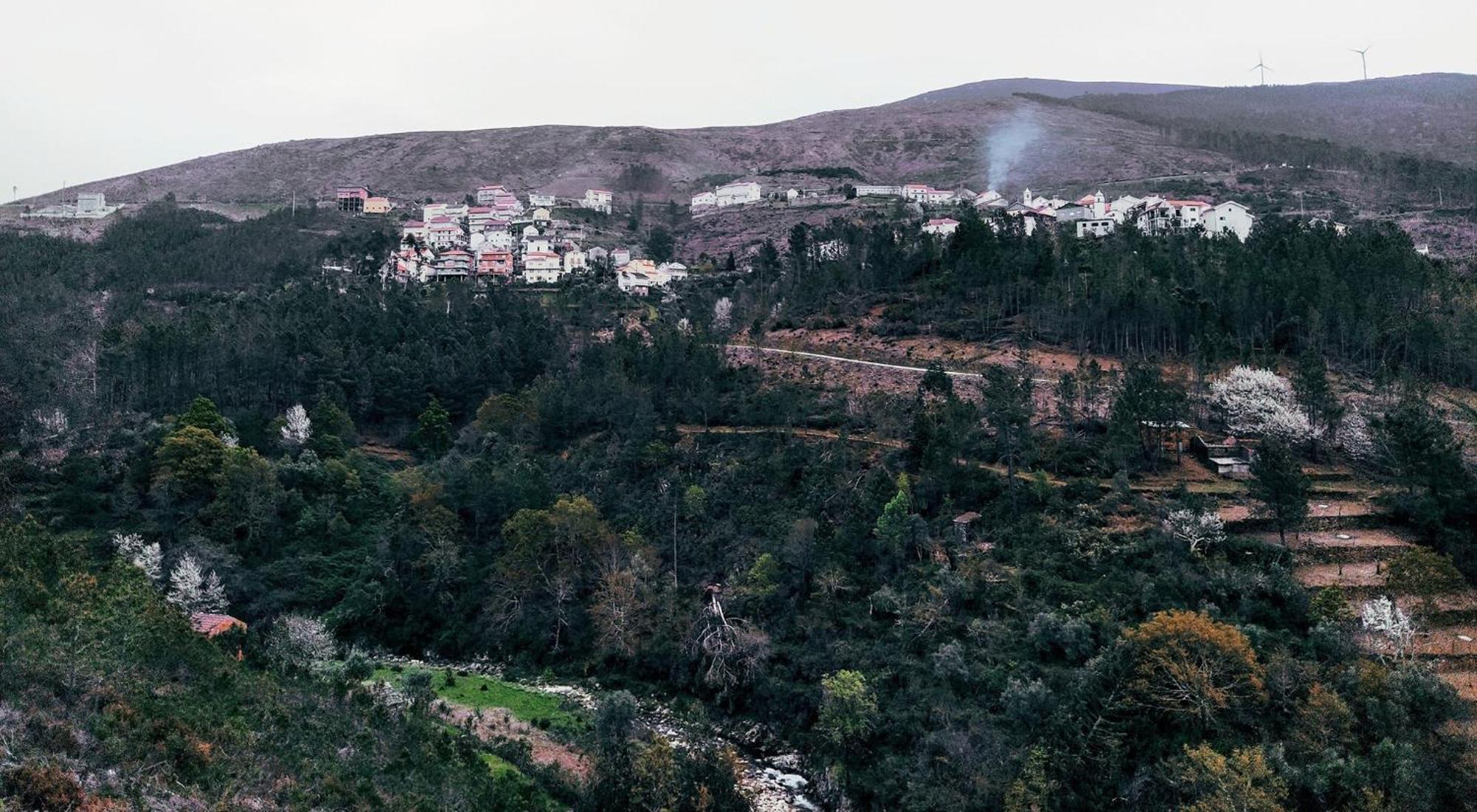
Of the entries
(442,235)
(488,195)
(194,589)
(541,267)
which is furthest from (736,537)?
(488,195)

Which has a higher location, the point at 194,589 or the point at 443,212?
the point at 443,212

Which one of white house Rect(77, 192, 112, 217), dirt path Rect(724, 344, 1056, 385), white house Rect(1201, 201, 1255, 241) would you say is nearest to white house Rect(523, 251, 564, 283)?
dirt path Rect(724, 344, 1056, 385)

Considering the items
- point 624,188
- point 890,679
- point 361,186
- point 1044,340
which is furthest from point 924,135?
point 890,679

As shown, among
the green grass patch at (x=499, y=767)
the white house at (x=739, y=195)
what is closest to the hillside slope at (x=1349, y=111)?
the white house at (x=739, y=195)

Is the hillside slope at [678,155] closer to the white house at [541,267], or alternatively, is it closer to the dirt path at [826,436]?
the white house at [541,267]

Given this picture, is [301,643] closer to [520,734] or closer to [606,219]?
[520,734]

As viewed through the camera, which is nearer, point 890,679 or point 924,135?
point 890,679

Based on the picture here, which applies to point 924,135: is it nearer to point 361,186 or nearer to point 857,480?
point 361,186
